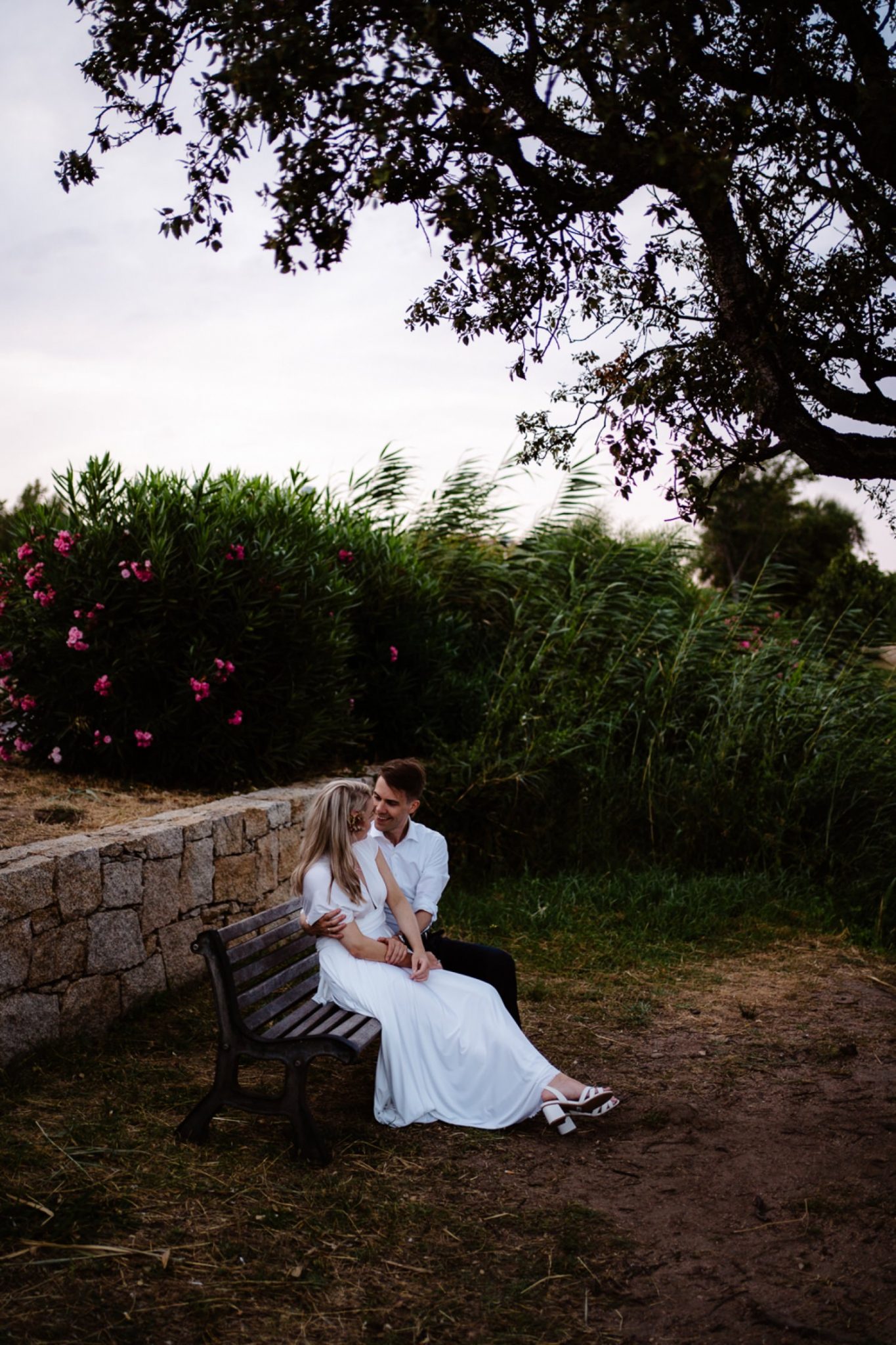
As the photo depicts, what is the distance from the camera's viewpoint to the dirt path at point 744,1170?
10.8 feet

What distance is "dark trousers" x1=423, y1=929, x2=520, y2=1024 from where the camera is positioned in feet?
16.7

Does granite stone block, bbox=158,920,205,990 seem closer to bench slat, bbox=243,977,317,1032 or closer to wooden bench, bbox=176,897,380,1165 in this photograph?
bench slat, bbox=243,977,317,1032

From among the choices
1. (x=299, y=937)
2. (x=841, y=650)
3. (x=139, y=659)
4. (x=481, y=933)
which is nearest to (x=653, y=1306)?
(x=299, y=937)

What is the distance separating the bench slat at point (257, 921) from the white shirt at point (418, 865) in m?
0.43

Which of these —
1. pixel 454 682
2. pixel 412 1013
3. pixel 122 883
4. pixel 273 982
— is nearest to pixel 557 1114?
pixel 412 1013

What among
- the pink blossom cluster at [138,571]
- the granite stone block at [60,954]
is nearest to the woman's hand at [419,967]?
the granite stone block at [60,954]

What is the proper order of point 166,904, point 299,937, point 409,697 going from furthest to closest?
point 409,697
point 166,904
point 299,937

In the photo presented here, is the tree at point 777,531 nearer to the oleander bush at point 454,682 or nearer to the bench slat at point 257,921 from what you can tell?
the oleander bush at point 454,682

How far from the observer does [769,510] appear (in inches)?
1127

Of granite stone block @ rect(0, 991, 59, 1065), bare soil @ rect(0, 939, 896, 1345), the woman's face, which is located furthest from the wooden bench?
granite stone block @ rect(0, 991, 59, 1065)

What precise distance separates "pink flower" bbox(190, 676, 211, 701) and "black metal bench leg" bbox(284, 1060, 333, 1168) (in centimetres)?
354

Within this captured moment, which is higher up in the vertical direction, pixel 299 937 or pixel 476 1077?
pixel 299 937

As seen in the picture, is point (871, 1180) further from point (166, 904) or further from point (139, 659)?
point (139, 659)

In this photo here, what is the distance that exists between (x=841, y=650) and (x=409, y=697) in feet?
13.8
